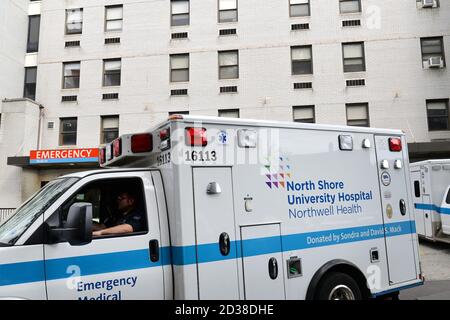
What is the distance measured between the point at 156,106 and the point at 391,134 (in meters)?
16.2

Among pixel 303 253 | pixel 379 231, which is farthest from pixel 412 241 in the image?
pixel 303 253

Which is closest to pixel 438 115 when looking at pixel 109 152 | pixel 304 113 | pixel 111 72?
pixel 304 113

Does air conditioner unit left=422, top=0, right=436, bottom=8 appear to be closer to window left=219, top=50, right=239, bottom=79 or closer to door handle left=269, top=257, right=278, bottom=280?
window left=219, top=50, right=239, bottom=79

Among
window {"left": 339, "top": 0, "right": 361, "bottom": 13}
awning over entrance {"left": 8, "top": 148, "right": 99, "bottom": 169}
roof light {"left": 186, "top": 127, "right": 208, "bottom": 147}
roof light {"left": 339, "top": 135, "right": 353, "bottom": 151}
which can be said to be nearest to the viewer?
roof light {"left": 186, "top": 127, "right": 208, "bottom": 147}

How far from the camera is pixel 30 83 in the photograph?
74.0 ft

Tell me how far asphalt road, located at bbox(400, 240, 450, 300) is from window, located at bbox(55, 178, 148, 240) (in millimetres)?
5081

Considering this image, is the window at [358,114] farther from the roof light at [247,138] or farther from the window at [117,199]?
the window at [117,199]

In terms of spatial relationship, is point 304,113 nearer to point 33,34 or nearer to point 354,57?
point 354,57

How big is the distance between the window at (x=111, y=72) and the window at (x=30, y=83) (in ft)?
15.2

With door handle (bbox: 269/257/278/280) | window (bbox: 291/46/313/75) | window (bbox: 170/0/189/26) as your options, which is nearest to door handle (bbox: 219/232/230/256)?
door handle (bbox: 269/257/278/280)

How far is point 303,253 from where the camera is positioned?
15.2ft

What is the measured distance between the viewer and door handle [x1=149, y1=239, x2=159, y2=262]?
12.9 feet

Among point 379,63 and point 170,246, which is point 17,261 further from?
point 379,63
